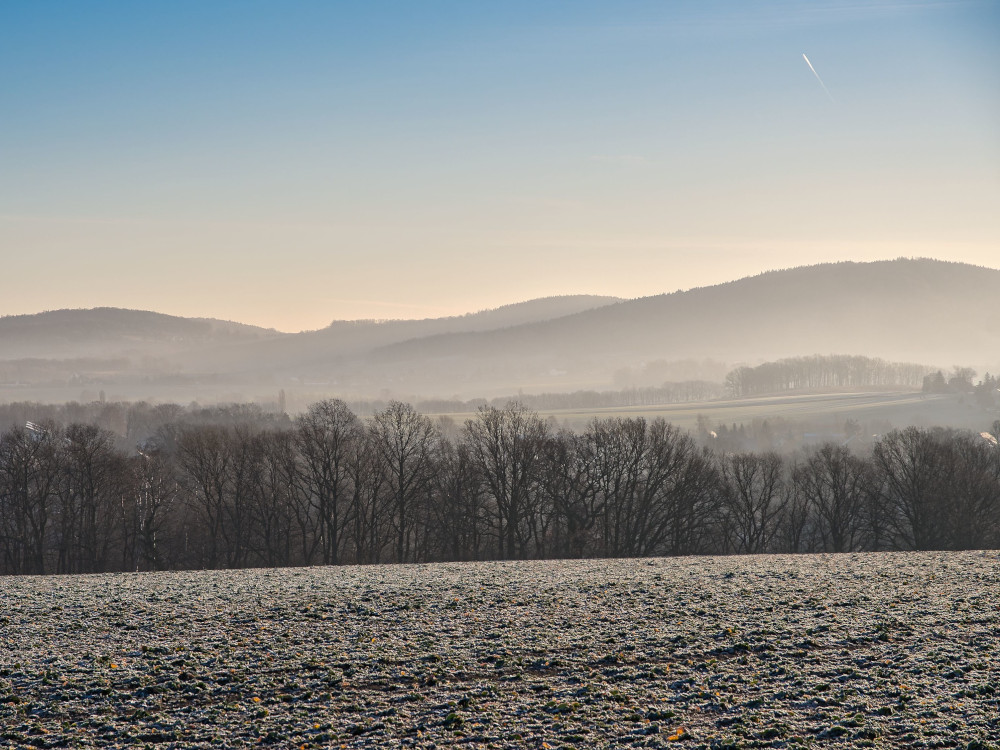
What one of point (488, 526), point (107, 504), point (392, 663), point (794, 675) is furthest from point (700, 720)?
point (107, 504)

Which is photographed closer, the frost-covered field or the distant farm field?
the frost-covered field

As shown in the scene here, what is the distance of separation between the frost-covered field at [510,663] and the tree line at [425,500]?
2554cm

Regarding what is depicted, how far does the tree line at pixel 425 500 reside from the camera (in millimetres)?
50406

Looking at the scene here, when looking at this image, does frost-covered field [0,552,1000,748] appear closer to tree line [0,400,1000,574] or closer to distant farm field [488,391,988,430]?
tree line [0,400,1000,574]

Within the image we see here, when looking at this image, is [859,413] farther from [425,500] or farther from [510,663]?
[510,663]

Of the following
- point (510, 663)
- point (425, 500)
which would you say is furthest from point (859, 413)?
point (510, 663)

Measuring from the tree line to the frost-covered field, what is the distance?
83.8 ft

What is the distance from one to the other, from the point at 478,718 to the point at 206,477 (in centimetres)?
4316

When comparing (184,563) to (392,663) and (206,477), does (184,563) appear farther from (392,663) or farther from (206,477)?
(392,663)

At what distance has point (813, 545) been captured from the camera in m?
56.6

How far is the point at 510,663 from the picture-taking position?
1683 centimetres

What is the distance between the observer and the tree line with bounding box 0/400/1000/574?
50.4m

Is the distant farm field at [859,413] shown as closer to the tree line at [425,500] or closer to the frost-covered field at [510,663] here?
the tree line at [425,500]

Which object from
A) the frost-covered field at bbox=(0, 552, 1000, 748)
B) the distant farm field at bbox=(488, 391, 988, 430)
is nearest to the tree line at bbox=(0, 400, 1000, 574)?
the frost-covered field at bbox=(0, 552, 1000, 748)
